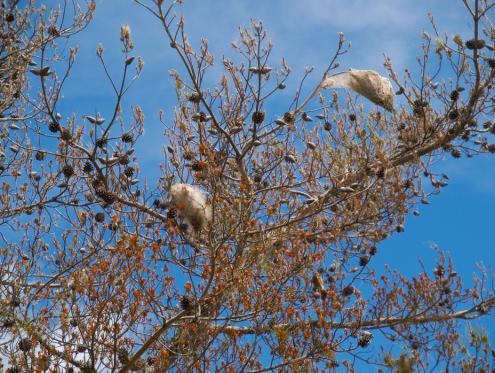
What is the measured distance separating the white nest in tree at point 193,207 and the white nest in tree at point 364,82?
94.6 inches

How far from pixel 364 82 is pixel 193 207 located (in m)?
2.79

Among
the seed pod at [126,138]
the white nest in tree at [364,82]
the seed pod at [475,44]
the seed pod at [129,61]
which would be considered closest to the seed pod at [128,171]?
the seed pod at [126,138]

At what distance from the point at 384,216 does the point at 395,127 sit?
1229 mm

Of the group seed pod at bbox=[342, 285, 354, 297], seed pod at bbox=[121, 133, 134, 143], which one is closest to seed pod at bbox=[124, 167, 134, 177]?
seed pod at bbox=[121, 133, 134, 143]

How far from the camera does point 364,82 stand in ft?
23.8

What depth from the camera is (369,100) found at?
24.6 ft

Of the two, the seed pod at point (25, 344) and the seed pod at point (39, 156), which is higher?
the seed pod at point (39, 156)

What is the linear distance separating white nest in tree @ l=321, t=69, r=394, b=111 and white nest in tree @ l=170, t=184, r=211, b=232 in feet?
7.89

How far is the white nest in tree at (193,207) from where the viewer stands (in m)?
5.58

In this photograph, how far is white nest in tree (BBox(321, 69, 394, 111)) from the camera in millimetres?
7230

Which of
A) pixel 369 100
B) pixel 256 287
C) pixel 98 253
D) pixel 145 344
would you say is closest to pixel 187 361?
pixel 145 344

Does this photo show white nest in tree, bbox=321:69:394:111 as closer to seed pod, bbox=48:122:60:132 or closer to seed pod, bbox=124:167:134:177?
seed pod, bbox=124:167:134:177

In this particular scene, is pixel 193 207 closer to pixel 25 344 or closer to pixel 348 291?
pixel 25 344

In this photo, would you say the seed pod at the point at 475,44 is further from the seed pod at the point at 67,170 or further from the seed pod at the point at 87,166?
the seed pod at the point at 67,170
